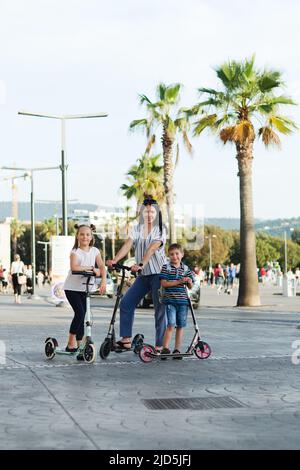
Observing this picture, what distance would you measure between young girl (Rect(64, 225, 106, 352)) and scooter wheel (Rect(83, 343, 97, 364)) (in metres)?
0.40

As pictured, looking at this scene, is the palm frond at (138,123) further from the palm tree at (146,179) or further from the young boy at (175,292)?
the young boy at (175,292)

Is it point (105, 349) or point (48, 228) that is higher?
point (48, 228)

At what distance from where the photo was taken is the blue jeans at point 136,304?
10.6m

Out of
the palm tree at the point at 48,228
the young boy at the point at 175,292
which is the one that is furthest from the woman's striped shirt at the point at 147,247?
the palm tree at the point at 48,228

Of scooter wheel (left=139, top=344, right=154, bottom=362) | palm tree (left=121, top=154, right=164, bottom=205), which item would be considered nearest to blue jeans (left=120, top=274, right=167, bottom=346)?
scooter wheel (left=139, top=344, right=154, bottom=362)

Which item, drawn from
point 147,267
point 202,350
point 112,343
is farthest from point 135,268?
point 202,350

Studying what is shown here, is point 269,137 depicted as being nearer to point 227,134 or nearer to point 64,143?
point 227,134

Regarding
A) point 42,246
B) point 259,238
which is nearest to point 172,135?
point 42,246

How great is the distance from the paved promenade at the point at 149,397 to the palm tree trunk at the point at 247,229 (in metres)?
15.2

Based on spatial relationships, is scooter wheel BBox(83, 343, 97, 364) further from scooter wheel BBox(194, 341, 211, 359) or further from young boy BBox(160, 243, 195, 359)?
scooter wheel BBox(194, 341, 211, 359)

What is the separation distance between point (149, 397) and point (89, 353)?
255 centimetres

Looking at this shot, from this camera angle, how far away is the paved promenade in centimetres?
574

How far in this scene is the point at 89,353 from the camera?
10016 mm

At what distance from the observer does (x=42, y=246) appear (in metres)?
130
